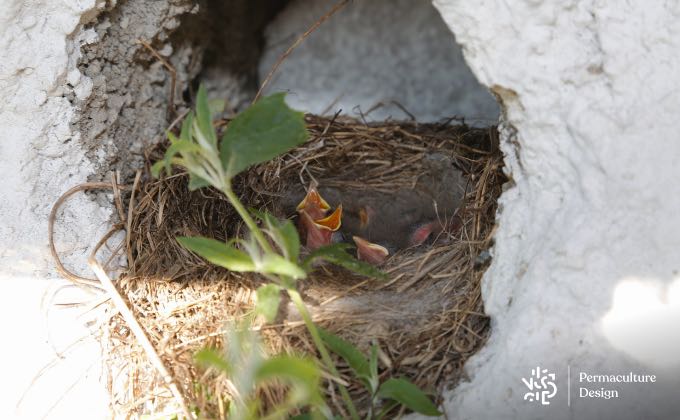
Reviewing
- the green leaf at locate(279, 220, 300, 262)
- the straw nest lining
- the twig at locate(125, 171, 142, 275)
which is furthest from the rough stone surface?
the green leaf at locate(279, 220, 300, 262)

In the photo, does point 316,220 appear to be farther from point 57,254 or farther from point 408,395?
point 408,395

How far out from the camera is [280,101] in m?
1.13

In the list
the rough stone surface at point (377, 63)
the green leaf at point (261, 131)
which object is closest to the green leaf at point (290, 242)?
the green leaf at point (261, 131)

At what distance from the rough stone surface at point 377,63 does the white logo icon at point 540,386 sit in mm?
1116

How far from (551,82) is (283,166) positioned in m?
0.76

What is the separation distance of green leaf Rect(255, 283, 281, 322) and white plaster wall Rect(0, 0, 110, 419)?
388mm

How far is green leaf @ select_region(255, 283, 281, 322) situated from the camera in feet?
3.64

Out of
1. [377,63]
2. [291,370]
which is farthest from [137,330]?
[377,63]

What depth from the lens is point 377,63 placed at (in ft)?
7.33

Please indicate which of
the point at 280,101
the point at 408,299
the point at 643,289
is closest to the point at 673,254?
the point at 643,289

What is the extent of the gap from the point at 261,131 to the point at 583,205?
517 mm

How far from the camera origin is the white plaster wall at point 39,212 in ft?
4.25
